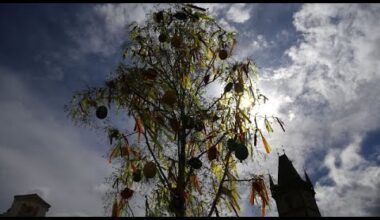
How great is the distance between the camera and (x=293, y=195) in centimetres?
4709

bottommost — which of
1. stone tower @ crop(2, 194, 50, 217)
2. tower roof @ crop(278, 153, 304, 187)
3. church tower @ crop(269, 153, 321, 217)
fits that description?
stone tower @ crop(2, 194, 50, 217)

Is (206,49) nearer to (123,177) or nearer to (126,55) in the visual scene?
(126,55)

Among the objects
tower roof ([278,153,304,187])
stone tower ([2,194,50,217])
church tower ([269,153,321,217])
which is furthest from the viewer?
tower roof ([278,153,304,187])

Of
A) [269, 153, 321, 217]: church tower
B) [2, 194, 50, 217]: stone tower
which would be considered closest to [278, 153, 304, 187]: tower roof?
[269, 153, 321, 217]: church tower

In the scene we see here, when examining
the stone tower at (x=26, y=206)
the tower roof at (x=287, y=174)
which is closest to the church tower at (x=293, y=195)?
the tower roof at (x=287, y=174)

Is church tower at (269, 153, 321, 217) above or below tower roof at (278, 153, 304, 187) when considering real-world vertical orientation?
below

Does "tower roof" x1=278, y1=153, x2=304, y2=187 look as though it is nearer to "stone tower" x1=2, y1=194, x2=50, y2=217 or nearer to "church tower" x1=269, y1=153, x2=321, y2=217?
"church tower" x1=269, y1=153, x2=321, y2=217

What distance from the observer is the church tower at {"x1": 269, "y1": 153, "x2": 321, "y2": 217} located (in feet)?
151

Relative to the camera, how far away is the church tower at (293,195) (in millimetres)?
45969

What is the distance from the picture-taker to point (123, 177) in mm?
8195

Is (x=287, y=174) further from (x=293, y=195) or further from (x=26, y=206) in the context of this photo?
(x=26, y=206)

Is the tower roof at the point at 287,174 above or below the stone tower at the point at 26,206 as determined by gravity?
above

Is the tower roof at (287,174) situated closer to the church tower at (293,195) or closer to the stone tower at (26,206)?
the church tower at (293,195)

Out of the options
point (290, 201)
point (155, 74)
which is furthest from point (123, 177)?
point (290, 201)
